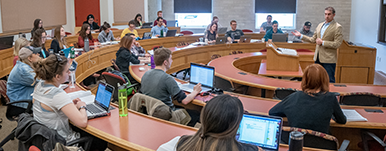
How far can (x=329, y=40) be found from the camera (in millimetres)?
5191

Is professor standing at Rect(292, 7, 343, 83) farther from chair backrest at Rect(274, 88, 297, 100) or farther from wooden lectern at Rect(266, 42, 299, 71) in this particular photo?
chair backrest at Rect(274, 88, 297, 100)

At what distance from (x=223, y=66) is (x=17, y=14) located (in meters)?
6.34

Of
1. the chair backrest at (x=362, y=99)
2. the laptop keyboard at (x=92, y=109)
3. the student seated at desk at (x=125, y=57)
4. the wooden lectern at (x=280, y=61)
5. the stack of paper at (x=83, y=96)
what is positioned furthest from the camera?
the wooden lectern at (x=280, y=61)

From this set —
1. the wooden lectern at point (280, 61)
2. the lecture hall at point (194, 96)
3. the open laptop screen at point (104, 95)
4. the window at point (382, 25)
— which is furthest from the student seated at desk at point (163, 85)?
the window at point (382, 25)

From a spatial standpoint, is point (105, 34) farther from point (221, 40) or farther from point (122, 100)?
point (122, 100)

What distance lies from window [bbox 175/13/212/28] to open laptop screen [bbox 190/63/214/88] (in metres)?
9.56

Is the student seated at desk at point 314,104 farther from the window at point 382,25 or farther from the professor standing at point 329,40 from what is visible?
the window at point 382,25

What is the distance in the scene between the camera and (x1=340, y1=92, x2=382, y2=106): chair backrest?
3421 millimetres

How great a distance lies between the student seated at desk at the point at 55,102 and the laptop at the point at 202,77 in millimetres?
1509

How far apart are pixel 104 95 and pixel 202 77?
1327mm

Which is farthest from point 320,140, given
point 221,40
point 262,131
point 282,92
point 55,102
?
point 221,40

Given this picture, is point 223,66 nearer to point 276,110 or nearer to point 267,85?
point 267,85

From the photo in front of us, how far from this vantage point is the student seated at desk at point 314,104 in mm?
2594

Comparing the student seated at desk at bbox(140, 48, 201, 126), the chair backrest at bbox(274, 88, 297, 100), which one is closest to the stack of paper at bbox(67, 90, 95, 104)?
the student seated at desk at bbox(140, 48, 201, 126)
